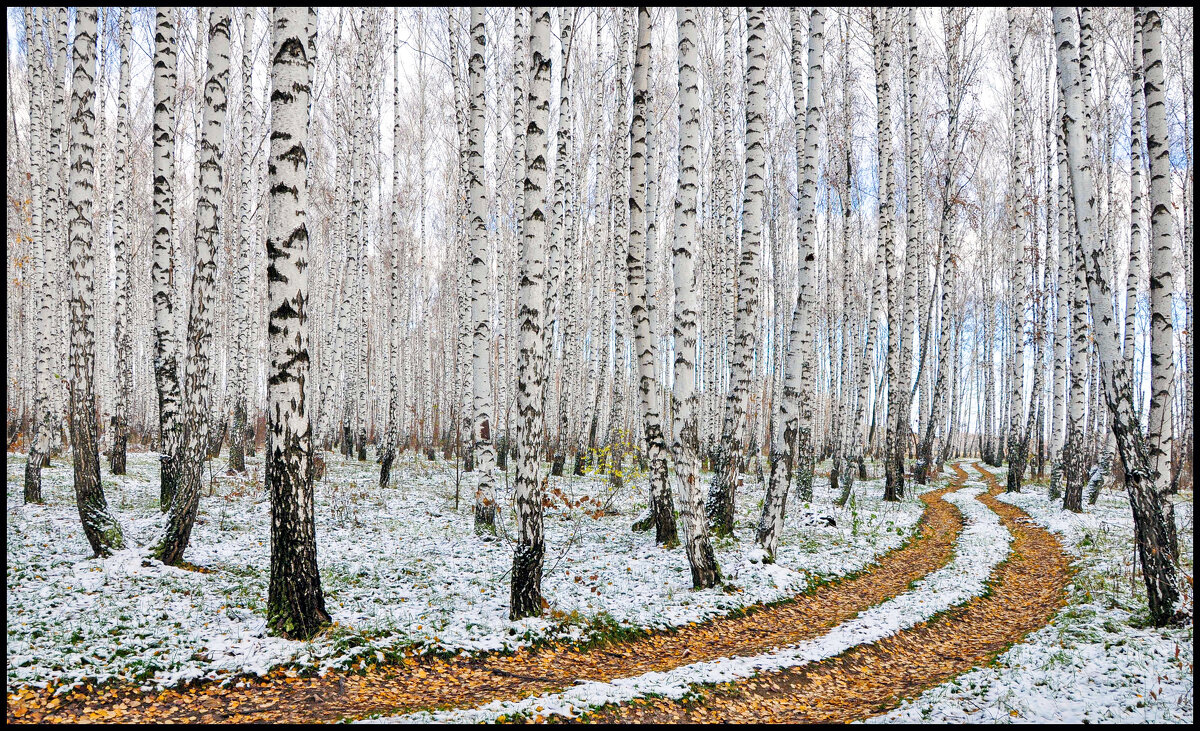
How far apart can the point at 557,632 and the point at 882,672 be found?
10.9 feet

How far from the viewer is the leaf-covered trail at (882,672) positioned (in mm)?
4836

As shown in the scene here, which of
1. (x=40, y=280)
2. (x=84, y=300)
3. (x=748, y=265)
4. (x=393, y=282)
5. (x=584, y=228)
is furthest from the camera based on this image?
(x=584, y=228)

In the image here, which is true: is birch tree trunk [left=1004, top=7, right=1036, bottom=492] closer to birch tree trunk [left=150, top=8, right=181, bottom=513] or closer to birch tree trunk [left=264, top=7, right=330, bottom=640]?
birch tree trunk [left=264, top=7, right=330, bottom=640]

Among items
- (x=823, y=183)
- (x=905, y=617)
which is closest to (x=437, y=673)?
(x=905, y=617)

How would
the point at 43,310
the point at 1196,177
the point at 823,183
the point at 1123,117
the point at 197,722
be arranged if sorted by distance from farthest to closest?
the point at 823,183 < the point at 1123,117 < the point at 43,310 < the point at 1196,177 < the point at 197,722

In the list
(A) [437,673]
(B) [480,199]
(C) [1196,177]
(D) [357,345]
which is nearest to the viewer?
(A) [437,673]

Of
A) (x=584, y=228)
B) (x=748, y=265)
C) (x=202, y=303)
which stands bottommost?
(x=202, y=303)

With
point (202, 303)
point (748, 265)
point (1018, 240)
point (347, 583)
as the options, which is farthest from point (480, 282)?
point (1018, 240)

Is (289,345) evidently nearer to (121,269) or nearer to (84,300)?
(84,300)

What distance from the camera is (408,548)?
8672 mm

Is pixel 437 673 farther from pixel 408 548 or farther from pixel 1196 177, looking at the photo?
pixel 1196 177

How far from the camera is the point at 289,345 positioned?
5.40 m

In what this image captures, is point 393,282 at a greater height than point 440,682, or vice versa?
point 393,282

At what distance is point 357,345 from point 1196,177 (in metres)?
17.6
